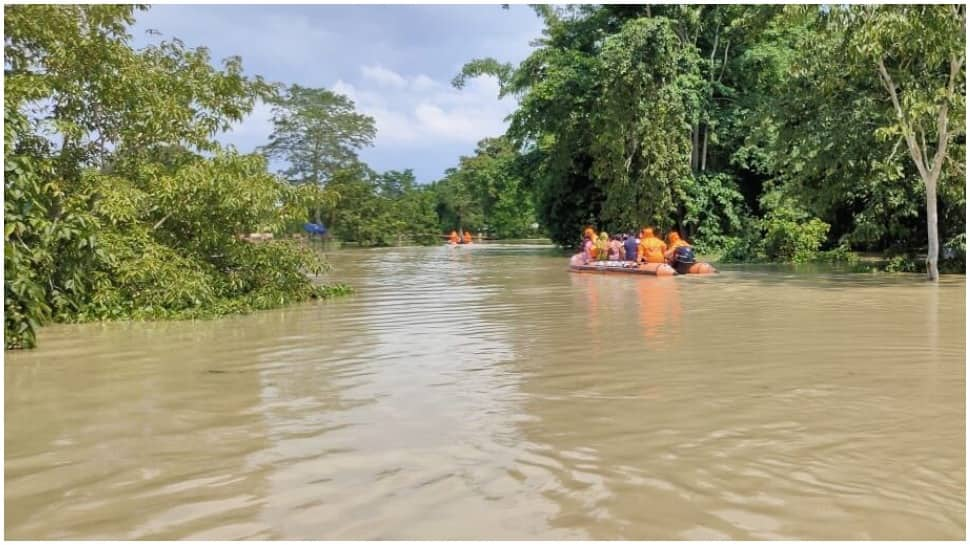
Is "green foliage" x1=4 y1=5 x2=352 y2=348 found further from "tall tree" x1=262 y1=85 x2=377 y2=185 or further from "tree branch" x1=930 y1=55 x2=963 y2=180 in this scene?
"tall tree" x1=262 y1=85 x2=377 y2=185

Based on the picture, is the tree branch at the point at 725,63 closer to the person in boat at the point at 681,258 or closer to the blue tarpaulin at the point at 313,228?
the person in boat at the point at 681,258

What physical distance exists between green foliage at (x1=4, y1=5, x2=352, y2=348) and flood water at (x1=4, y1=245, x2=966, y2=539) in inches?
44.4

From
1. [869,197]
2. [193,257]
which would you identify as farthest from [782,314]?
[869,197]

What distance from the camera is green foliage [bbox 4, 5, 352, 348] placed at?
32.1ft

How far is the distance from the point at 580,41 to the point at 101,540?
1234 inches

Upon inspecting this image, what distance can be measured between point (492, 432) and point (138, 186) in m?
8.58

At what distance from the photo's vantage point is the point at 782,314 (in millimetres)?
10258

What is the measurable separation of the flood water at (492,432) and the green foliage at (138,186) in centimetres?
113

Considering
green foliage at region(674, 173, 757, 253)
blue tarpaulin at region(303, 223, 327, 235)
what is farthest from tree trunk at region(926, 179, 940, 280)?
blue tarpaulin at region(303, 223, 327, 235)

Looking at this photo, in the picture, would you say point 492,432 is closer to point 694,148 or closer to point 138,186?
point 138,186

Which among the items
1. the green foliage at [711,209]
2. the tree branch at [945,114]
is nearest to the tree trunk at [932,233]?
the tree branch at [945,114]

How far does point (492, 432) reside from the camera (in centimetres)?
463

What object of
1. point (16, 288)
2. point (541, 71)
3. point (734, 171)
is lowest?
point (16, 288)

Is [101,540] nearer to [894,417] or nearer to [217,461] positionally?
[217,461]
